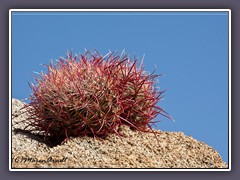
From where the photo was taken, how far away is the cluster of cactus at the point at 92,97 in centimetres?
363

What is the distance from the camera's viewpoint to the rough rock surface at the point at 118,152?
337 cm

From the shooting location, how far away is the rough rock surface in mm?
3365

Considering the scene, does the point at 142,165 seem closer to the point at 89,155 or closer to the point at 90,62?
the point at 89,155

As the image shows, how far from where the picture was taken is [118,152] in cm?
362

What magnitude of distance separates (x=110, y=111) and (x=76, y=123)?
0.24 metres

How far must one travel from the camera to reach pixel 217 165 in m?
3.83

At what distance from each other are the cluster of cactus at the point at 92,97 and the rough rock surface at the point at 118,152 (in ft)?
0.33

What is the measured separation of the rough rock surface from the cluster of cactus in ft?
0.33

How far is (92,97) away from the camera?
3.61 metres

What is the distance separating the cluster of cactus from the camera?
11.9ft

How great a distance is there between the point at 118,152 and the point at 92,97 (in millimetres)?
401
